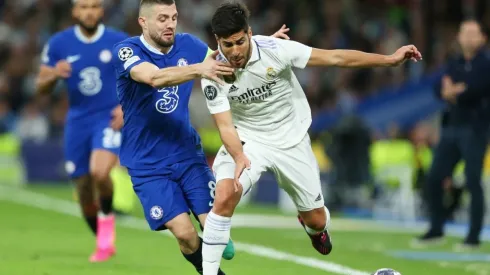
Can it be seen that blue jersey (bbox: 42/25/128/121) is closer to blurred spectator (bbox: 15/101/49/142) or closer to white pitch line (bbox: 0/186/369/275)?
white pitch line (bbox: 0/186/369/275)

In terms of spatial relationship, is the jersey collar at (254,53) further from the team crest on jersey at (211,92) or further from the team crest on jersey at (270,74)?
the team crest on jersey at (211,92)

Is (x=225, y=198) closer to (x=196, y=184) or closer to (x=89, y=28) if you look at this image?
(x=196, y=184)

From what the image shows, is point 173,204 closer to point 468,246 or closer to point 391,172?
point 468,246

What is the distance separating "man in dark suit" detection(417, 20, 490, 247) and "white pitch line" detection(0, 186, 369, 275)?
2287 mm

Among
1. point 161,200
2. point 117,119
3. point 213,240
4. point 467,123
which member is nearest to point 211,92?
point 161,200

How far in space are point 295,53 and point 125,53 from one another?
1.27 m

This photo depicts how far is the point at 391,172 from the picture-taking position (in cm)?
1966

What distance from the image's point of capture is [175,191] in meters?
8.75

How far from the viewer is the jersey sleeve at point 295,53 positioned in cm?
867

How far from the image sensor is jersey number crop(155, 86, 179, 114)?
876cm

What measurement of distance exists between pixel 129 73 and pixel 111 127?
3107mm

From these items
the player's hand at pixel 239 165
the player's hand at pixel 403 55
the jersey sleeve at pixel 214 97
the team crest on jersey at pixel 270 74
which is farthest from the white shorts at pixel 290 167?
the player's hand at pixel 403 55

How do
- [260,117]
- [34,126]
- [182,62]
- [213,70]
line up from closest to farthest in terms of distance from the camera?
[213,70]
[182,62]
[260,117]
[34,126]

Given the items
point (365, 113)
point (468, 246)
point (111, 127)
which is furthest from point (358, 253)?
point (365, 113)
